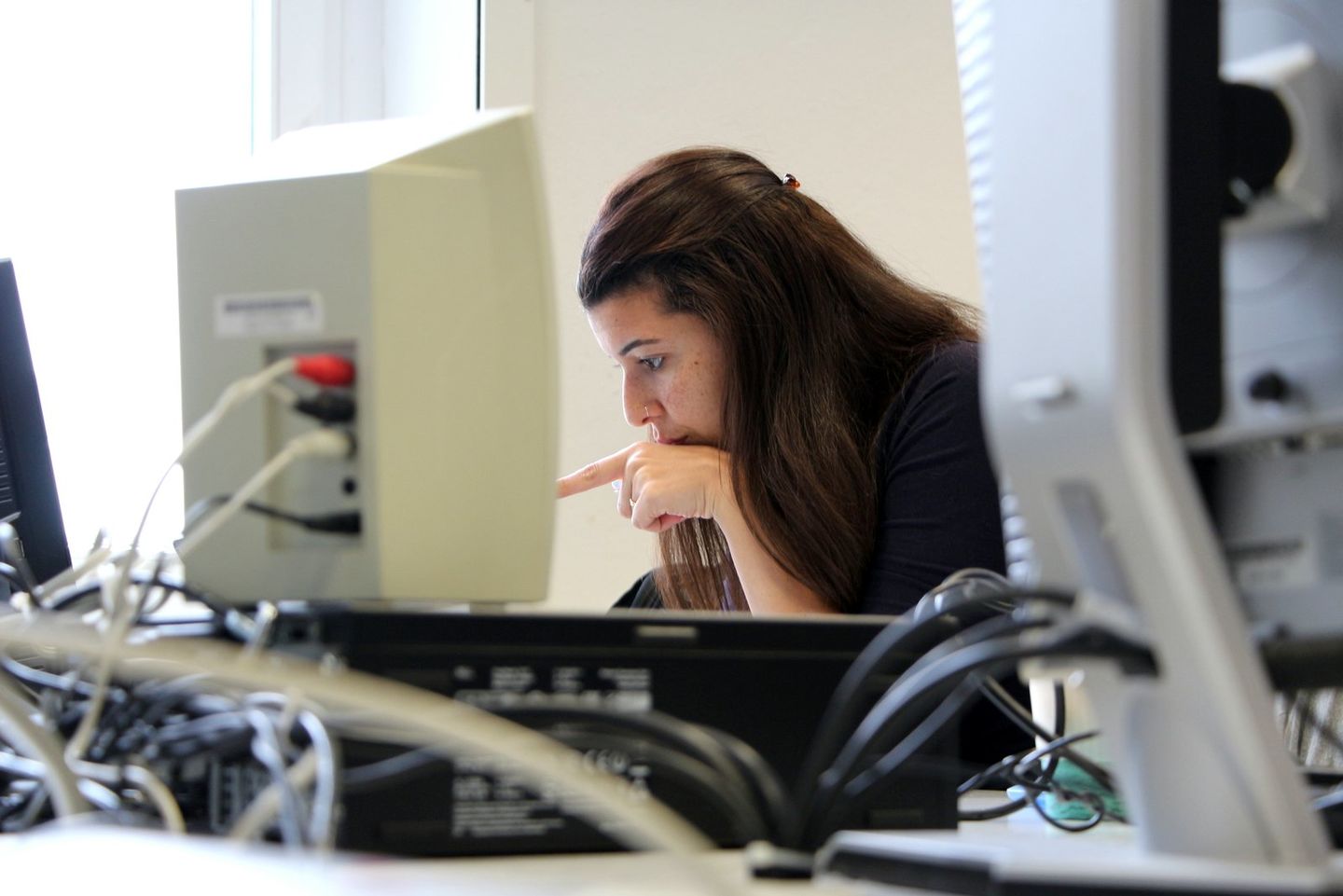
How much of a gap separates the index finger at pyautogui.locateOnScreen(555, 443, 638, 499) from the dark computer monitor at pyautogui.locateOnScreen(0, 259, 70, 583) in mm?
563

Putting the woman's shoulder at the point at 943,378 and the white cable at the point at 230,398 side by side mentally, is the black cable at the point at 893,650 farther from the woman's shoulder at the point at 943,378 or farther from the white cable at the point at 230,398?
the woman's shoulder at the point at 943,378

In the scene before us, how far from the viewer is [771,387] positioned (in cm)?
155

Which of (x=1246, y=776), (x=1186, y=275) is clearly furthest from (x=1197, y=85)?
(x=1246, y=776)

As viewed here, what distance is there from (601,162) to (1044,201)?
174 cm

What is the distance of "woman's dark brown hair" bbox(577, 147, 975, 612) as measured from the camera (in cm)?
152

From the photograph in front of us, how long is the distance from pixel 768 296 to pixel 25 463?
0.84m

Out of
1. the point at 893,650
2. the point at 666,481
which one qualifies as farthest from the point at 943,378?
the point at 893,650

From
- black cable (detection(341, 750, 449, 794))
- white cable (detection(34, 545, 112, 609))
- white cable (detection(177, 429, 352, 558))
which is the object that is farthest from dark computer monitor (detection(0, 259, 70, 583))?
black cable (detection(341, 750, 449, 794))

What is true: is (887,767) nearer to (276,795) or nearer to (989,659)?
(989,659)

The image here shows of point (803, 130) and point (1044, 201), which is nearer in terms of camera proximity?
point (1044, 201)

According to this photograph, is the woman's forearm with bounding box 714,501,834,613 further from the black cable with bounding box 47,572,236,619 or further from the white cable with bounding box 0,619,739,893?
the white cable with bounding box 0,619,739,893

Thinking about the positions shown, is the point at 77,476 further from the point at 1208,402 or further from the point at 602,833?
the point at 1208,402

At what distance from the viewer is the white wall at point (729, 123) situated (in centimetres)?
213

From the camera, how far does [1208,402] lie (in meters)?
0.47
